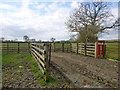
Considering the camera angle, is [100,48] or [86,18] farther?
[86,18]

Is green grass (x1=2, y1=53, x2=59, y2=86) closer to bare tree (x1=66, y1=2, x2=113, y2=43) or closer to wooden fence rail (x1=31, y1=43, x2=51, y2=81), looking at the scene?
wooden fence rail (x1=31, y1=43, x2=51, y2=81)

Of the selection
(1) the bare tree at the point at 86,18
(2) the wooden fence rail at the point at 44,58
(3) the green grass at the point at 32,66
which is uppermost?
(1) the bare tree at the point at 86,18

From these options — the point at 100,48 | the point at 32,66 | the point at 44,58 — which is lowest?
the point at 32,66

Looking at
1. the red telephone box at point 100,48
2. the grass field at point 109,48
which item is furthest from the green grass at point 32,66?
the red telephone box at point 100,48

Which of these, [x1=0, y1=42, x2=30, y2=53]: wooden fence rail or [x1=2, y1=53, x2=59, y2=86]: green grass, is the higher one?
[x1=0, y1=42, x2=30, y2=53]: wooden fence rail

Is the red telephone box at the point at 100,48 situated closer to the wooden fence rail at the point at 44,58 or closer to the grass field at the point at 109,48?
the grass field at the point at 109,48

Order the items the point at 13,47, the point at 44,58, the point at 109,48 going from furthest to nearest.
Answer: the point at 13,47 → the point at 109,48 → the point at 44,58

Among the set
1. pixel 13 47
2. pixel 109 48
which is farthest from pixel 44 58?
pixel 13 47

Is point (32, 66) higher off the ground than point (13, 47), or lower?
lower

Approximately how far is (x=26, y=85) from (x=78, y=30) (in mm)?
11096

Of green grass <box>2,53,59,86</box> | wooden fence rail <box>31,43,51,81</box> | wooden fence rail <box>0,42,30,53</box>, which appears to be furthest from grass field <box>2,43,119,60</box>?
wooden fence rail <box>31,43,51,81</box>

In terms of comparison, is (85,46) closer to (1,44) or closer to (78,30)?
(78,30)

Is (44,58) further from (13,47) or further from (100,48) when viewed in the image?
(13,47)

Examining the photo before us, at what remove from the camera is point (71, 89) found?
2.72 meters
